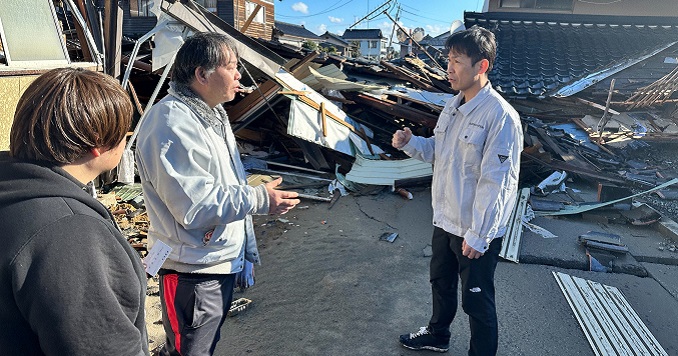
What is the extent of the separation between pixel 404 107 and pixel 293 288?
457 cm

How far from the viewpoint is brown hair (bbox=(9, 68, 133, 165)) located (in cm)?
99

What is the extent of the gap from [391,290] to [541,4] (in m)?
13.3

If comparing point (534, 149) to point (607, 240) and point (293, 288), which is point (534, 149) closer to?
point (607, 240)

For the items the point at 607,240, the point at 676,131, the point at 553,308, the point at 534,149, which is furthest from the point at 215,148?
the point at 676,131

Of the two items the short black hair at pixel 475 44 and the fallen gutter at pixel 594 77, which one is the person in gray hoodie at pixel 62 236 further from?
the fallen gutter at pixel 594 77

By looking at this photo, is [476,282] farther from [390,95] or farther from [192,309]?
[390,95]

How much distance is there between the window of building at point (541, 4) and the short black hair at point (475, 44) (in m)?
13.1

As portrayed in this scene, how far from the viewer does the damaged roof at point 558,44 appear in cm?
859

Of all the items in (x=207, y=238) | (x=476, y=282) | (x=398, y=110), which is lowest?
(x=476, y=282)

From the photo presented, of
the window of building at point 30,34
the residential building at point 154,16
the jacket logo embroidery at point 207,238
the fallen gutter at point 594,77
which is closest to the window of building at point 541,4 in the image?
the fallen gutter at point 594,77

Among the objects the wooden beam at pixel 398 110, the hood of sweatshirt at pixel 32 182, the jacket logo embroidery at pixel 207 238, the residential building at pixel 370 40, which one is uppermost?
the residential building at pixel 370 40

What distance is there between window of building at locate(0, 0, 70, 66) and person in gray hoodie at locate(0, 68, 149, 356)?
11.7 feet

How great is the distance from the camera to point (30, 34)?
399cm

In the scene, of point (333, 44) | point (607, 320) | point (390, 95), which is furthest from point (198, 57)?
point (333, 44)
